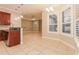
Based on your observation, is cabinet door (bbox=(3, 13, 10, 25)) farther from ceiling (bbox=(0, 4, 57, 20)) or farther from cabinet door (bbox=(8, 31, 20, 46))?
cabinet door (bbox=(8, 31, 20, 46))

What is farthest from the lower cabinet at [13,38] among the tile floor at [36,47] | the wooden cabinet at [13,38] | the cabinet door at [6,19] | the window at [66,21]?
the window at [66,21]

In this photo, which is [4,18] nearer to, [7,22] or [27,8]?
[7,22]

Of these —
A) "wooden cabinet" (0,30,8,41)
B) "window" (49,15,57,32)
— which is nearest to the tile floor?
"wooden cabinet" (0,30,8,41)

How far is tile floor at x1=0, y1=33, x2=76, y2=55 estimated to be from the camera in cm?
193

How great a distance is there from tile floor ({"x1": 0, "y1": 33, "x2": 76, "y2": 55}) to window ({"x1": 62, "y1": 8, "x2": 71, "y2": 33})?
0.29 metres

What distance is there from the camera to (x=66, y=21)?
6.46 ft

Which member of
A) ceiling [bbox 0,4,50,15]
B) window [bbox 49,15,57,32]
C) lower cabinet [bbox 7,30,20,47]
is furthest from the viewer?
lower cabinet [bbox 7,30,20,47]

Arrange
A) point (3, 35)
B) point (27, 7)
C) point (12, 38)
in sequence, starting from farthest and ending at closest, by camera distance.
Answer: point (12, 38) → point (3, 35) → point (27, 7)

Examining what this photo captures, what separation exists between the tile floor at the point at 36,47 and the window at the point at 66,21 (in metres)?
0.29

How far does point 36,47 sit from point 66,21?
823mm

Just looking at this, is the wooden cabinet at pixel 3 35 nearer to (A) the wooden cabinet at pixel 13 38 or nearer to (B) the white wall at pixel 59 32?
(A) the wooden cabinet at pixel 13 38

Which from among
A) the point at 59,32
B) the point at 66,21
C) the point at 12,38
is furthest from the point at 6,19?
the point at 66,21

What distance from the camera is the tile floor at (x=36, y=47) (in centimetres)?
193
